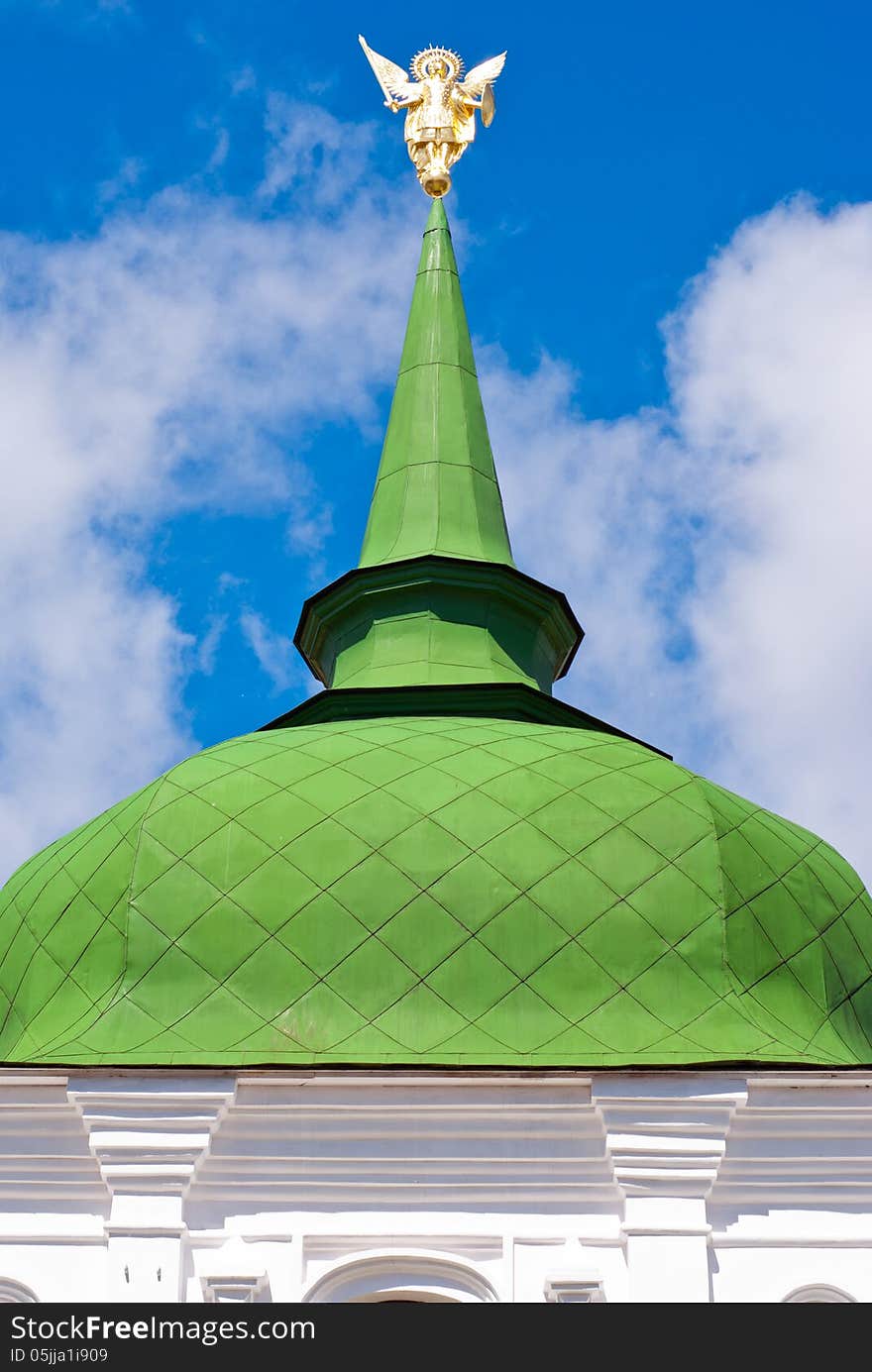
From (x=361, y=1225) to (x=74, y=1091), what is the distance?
1.64 metres

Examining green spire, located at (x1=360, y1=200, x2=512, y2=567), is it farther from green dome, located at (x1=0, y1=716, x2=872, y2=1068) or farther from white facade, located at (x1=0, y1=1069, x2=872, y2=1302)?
white facade, located at (x1=0, y1=1069, x2=872, y2=1302)

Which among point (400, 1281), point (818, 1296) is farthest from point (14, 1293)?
point (818, 1296)

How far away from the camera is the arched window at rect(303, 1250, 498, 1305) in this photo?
39.3 ft

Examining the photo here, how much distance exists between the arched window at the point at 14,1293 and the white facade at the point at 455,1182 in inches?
0.4

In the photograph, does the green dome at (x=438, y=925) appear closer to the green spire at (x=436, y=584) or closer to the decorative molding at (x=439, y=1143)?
the decorative molding at (x=439, y=1143)

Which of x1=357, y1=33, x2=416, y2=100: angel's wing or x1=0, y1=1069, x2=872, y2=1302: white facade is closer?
x1=0, y1=1069, x2=872, y2=1302: white facade

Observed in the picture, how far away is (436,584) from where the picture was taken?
1662 cm

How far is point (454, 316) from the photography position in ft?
61.5

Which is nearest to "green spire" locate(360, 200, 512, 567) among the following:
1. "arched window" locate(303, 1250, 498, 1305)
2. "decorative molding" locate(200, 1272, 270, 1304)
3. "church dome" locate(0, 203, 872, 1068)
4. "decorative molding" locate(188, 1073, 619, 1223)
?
"church dome" locate(0, 203, 872, 1068)

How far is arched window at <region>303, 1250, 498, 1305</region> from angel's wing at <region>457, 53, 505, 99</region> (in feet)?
35.6

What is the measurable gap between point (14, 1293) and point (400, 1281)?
79.7 inches

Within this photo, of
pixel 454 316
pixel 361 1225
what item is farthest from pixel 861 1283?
pixel 454 316

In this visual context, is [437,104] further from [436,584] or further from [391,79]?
[436,584]
